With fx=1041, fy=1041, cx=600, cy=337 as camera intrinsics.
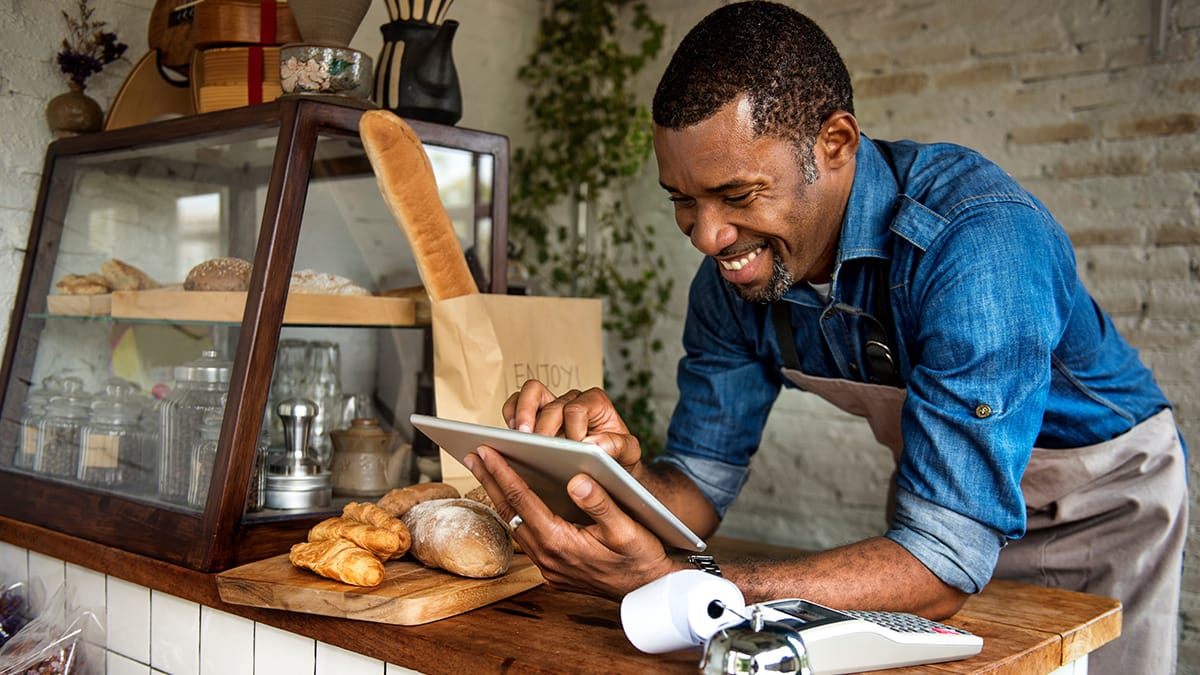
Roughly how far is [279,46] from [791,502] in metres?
2.12

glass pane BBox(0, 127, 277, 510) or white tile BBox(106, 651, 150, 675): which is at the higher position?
glass pane BBox(0, 127, 277, 510)

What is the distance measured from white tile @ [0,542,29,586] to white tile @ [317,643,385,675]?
29.4 inches

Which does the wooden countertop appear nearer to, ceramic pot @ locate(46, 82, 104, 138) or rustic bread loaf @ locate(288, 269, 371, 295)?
rustic bread loaf @ locate(288, 269, 371, 295)

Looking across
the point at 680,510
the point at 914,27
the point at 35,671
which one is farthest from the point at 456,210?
the point at 914,27

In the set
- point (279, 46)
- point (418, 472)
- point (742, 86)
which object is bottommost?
point (418, 472)

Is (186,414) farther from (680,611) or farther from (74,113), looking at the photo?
(680,611)

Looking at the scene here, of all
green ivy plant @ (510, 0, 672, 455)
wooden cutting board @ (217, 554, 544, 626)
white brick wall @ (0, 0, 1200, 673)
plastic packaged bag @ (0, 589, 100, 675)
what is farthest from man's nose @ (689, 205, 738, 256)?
green ivy plant @ (510, 0, 672, 455)

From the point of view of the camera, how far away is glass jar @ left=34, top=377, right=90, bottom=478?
1.73 meters

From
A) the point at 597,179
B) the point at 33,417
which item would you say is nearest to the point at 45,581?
the point at 33,417

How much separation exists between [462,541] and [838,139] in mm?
752

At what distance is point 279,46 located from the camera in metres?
1.76

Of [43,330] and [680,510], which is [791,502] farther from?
[43,330]

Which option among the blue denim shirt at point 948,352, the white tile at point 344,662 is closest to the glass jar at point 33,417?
the white tile at point 344,662

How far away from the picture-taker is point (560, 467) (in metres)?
1.12
